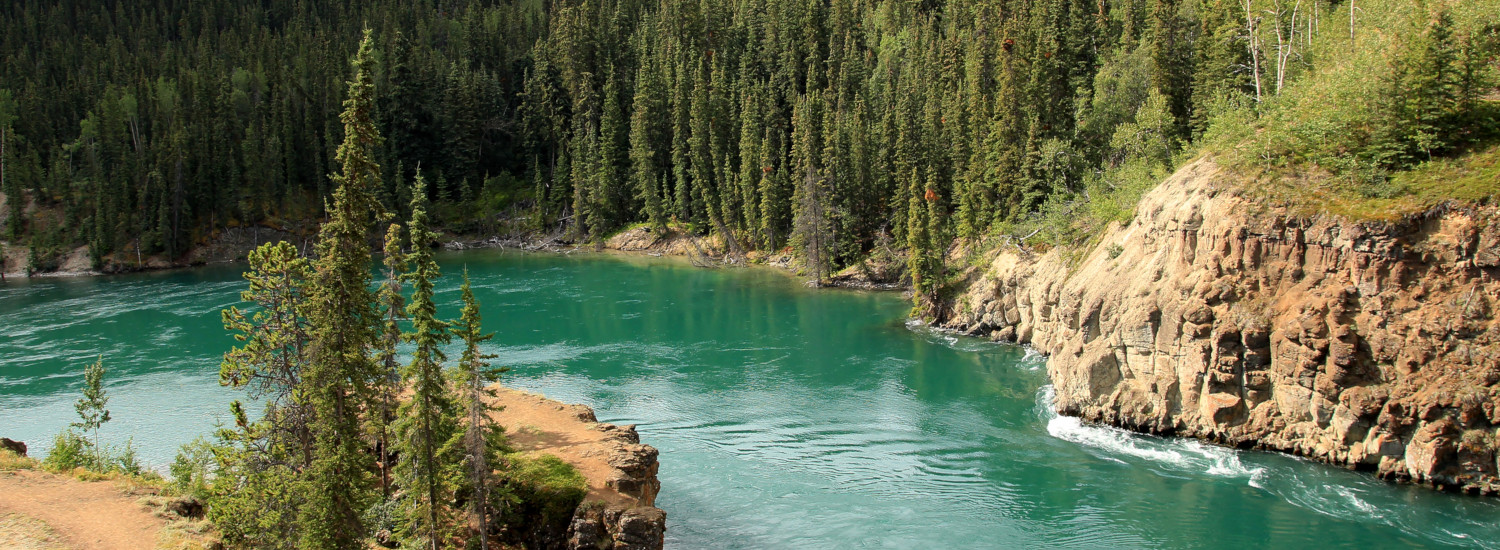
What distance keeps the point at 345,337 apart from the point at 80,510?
1059 centimetres

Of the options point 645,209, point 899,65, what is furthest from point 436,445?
point 899,65

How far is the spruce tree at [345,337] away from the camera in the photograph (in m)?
24.5

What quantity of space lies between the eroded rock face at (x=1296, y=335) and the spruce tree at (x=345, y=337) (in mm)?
28877

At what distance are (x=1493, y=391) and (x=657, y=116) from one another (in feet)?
296

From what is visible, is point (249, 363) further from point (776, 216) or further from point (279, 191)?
point (279, 191)

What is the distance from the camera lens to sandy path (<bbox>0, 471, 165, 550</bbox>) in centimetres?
2562

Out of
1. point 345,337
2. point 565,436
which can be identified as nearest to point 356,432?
point 345,337

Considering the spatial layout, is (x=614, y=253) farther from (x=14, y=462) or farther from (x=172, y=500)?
(x=172, y=500)

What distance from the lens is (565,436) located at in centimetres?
3164

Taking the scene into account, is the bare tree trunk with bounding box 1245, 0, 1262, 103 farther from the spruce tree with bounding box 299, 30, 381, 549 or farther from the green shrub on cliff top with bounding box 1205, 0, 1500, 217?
the spruce tree with bounding box 299, 30, 381, 549

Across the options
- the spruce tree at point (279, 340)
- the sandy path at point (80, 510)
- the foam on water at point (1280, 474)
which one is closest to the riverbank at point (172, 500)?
the sandy path at point (80, 510)

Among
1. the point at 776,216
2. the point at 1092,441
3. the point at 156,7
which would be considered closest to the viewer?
the point at 1092,441

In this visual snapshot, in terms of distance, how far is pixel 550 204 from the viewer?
112 metres

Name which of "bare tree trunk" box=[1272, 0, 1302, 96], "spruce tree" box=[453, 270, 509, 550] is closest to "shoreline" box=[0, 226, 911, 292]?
"bare tree trunk" box=[1272, 0, 1302, 96]
